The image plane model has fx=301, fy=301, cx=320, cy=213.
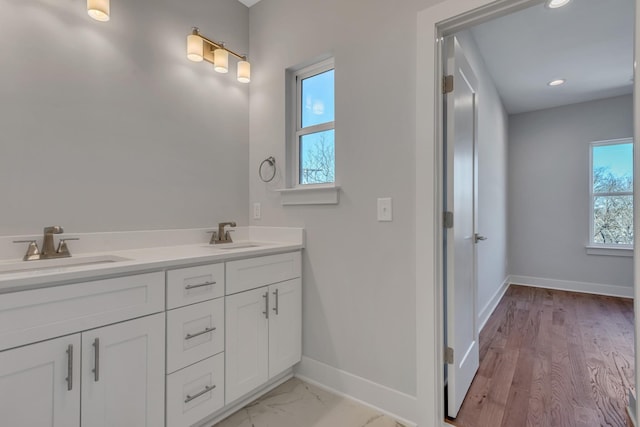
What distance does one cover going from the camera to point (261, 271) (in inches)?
68.3

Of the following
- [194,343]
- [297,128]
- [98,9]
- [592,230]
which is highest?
[98,9]

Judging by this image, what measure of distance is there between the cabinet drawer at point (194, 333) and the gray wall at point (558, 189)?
489cm

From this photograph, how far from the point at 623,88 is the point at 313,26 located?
4.26m

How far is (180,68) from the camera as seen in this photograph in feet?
6.40

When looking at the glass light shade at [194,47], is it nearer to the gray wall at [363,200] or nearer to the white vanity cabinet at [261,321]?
the gray wall at [363,200]

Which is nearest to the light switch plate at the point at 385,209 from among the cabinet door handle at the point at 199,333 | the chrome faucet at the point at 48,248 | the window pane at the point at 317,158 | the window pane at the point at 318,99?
the window pane at the point at 317,158

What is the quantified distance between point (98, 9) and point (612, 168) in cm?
573

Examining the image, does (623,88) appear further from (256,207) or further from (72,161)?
(72,161)

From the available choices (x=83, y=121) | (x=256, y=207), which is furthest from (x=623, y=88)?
(x=83, y=121)

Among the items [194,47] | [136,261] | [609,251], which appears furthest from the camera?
[609,251]

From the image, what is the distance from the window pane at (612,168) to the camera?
4031mm

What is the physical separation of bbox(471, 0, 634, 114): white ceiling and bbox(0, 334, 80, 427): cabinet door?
335cm

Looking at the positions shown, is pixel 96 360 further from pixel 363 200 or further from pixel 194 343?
pixel 363 200

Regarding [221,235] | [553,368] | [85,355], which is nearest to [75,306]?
[85,355]
